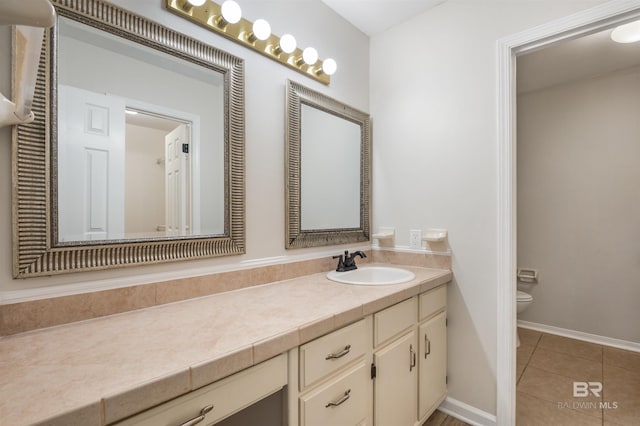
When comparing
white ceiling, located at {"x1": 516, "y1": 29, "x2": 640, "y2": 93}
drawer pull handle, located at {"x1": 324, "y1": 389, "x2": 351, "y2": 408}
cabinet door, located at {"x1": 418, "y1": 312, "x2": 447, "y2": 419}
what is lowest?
cabinet door, located at {"x1": 418, "y1": 312, "x2": 447, "y2": 419}

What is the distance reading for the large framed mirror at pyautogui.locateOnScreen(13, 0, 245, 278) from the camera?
935 mm

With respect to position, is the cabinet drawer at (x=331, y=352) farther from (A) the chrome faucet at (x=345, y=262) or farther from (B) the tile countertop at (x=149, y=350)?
(A) the chrome faucet at (x=345, y=262)

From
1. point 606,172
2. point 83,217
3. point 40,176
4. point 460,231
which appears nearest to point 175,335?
point 83,217

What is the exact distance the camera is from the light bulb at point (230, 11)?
→ 4.27 feet

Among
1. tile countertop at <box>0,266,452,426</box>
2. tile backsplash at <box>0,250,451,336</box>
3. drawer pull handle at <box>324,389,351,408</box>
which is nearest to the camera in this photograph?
tile countertop at <box>0,266,452,426</box>

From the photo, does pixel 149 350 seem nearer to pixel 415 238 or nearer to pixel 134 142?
pixel 134 142

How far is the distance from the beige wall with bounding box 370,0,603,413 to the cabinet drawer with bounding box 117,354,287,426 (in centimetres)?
130

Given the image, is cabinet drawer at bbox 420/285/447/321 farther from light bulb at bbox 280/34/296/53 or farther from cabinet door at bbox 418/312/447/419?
light bulb at bbox 280/34/296/53

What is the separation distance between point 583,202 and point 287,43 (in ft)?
9.55

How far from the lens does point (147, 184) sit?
1149 mm

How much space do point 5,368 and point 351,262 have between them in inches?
57.2

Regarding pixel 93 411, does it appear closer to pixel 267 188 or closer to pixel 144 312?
pixel 144 312
